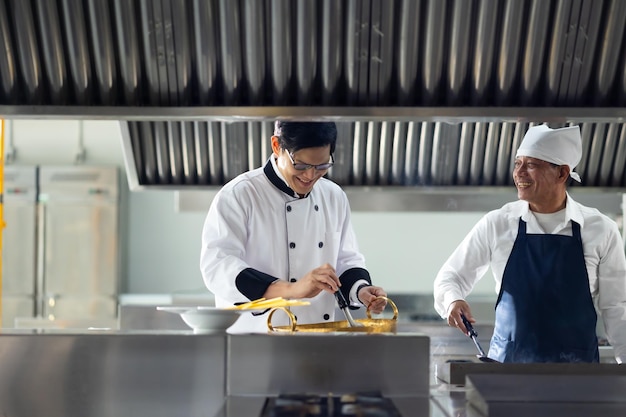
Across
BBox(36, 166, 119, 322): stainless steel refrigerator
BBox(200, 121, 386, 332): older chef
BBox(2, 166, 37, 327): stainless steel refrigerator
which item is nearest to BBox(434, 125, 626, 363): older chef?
BBox(200, 121, 386, 332): older chef

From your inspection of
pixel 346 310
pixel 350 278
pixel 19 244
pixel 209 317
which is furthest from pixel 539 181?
pixel 19 244

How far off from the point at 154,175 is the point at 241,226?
0.89m

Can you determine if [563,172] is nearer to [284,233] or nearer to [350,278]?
[350,278]

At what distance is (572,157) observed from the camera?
3.25 m

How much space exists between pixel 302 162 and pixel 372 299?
1.76ft

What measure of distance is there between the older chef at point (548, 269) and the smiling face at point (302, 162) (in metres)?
0.71

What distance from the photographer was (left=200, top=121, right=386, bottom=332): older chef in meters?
2.81

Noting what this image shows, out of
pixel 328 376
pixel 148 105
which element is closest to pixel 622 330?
pixel 328 376

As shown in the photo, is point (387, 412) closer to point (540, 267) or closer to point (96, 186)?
point (540, 267)

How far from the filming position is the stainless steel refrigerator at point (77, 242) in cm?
696

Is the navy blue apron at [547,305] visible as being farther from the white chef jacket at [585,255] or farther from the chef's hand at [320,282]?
the chef's hand at [320,282]

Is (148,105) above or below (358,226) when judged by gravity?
above

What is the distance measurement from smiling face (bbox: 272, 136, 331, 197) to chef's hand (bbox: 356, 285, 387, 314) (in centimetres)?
44

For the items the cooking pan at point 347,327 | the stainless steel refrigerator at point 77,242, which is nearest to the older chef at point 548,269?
the cooking pan at point 347,327
